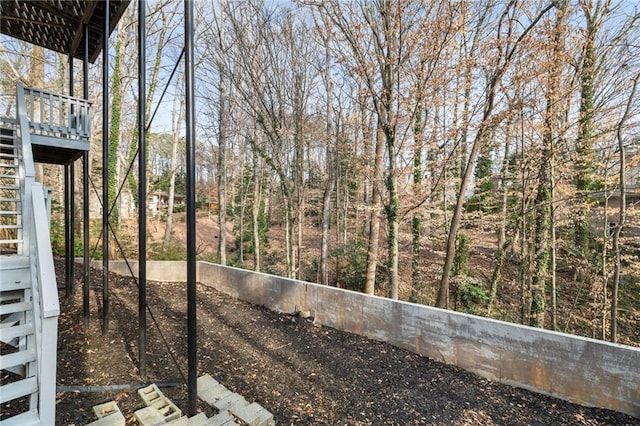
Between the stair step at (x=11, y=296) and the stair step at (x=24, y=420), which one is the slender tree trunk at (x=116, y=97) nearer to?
the stair step at (x=11, y=296)

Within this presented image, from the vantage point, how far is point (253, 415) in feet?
8.55

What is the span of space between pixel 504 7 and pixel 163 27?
11.3 metres

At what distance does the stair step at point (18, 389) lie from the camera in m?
1.99

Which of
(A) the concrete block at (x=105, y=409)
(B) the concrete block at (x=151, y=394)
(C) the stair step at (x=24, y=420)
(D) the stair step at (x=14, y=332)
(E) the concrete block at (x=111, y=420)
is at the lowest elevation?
(B) the concrete block at (x=151, y=394)

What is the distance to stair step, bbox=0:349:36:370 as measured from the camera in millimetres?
2102

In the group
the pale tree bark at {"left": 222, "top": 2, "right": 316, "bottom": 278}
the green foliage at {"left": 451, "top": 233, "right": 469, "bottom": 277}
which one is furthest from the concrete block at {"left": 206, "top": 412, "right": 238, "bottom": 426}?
the green foliage at {"left": 451, "top": 233, "right": 469, "bottom": 277}

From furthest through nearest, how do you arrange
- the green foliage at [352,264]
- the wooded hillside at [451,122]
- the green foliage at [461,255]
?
1. the green foliage at [352,264]
2. the green foliage at [461,255]
3. the wooded hillside at [451,122]

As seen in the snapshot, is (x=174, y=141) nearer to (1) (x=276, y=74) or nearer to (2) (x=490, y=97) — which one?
(1) (x=276, y=74)

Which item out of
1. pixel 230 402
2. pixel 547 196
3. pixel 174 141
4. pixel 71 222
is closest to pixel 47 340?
pixel 230 402

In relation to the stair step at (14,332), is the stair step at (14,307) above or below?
above

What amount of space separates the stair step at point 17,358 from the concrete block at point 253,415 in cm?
162

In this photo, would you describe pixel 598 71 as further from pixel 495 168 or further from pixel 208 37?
pixel 208 37

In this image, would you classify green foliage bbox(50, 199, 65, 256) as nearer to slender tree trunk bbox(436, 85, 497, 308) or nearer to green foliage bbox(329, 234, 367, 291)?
green foliage bbox(329, 234, 367, 291)

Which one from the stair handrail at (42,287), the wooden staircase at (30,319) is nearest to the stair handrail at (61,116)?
the wooden staircase at (30,319)
